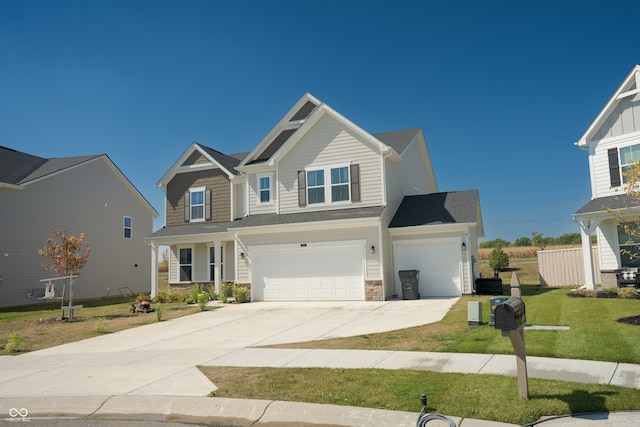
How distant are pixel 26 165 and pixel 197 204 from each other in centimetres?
1003

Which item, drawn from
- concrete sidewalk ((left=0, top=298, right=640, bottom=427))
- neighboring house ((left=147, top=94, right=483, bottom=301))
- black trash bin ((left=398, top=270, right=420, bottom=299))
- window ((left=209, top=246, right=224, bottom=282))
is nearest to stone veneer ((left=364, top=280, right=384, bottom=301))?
neighboring house ((left=147, top=94, right=483, bottom=301))

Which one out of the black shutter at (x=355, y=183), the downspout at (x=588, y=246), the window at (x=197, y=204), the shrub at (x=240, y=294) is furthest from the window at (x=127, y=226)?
the downspout at (x=588, y=246)

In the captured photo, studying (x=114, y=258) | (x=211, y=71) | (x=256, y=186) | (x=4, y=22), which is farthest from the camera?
(x=114, y=258)

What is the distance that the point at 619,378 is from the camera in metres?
6.43

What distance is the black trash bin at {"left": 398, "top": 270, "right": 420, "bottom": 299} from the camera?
1850cm

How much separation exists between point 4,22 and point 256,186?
11.4 meters

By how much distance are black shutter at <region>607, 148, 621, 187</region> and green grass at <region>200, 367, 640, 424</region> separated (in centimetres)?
1560

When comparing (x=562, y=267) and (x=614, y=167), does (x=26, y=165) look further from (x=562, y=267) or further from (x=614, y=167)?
(x=614, y=167)

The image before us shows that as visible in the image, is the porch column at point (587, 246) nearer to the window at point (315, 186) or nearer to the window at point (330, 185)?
the window at point (330, 185)

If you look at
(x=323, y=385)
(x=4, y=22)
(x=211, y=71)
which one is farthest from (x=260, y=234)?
(x=323, y=385)

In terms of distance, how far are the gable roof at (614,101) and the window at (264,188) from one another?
534 inches

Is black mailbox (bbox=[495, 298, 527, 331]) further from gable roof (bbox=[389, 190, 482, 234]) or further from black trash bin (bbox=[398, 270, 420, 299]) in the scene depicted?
gable roof (bbox=[389, 190, 482, 234])

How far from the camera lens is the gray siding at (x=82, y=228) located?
77.4 feet

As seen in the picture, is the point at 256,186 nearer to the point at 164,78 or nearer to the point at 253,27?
the point at 164,78
